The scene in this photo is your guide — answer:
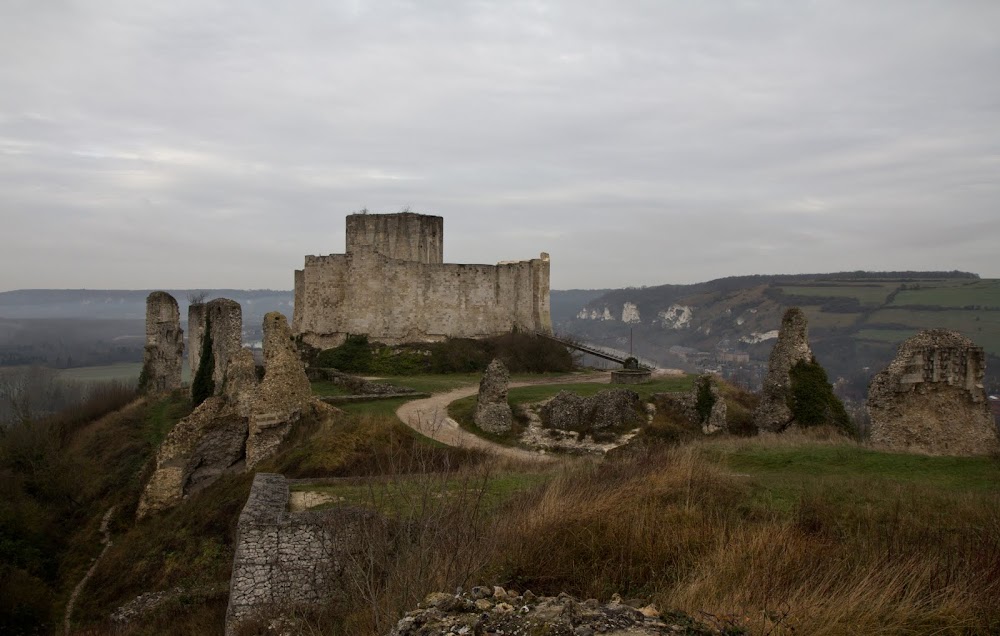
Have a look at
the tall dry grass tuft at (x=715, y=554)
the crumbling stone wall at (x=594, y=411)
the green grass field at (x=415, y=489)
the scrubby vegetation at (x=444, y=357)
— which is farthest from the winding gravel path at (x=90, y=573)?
the scrubby vegetation at (x=444, y=357)

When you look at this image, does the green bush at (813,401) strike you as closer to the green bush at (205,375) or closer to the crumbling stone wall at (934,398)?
the crumbling stone wall at (934,398)

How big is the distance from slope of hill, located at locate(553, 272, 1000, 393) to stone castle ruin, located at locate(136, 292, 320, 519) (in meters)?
36.8

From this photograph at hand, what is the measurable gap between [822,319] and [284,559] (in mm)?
85145

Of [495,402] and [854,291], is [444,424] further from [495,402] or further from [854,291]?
[854,291]

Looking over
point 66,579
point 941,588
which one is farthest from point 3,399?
point 941,588

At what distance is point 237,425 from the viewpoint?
1930cm

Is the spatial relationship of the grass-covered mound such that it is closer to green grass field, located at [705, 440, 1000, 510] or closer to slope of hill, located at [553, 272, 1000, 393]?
green grass field, located at [705, 440, 1000, 510]

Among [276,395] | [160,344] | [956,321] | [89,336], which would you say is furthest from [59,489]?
[89,336]

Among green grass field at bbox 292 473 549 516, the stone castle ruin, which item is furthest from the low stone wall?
green grass field at bbox 292 473 549 516

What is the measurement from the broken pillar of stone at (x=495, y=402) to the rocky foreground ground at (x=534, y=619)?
1748 cm

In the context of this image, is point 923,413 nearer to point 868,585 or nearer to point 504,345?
point 868,585

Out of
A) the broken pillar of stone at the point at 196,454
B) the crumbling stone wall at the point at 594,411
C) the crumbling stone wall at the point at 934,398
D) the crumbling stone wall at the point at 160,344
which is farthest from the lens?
the crumbling stone wall at the point at 160,344

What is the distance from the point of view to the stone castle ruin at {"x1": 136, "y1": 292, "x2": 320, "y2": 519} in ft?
59.1

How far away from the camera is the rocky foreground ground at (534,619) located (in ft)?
14.7
